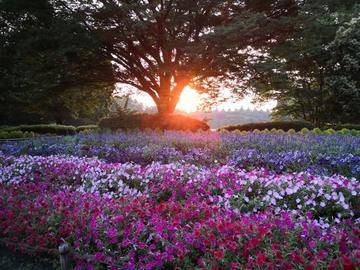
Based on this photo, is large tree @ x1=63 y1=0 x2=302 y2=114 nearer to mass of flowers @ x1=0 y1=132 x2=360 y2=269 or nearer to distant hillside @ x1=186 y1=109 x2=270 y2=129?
mass of flowers @ x1=0 y1=132 x2=360 y2=269

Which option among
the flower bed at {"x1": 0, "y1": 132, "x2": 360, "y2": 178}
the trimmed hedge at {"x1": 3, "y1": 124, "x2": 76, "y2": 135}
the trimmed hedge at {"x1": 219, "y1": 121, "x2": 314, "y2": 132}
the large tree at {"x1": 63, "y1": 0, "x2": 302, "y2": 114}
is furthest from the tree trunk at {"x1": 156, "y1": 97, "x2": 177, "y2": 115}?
the trimmed hedge at {"x1": 3, "y1": 124, "x2": 76, "y2": 135}

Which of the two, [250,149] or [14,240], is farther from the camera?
[250,149]

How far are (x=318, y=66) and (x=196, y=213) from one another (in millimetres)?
23283

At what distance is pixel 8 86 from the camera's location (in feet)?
57.2

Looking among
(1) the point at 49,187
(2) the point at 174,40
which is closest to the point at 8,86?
(2) the point at 174,40

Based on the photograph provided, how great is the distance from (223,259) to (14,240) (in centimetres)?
275

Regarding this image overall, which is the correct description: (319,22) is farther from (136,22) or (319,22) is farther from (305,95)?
(136,22)

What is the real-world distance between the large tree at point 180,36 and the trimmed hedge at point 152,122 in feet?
5.00

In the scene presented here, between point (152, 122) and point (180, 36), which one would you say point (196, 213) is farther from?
point (180, 36)

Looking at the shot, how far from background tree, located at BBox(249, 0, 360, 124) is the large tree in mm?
1166

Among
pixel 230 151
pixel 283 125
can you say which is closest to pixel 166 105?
pixel 283 125

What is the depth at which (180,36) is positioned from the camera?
62.3 ft

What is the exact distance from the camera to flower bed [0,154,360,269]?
2820mm

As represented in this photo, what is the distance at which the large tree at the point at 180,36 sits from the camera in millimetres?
15719
